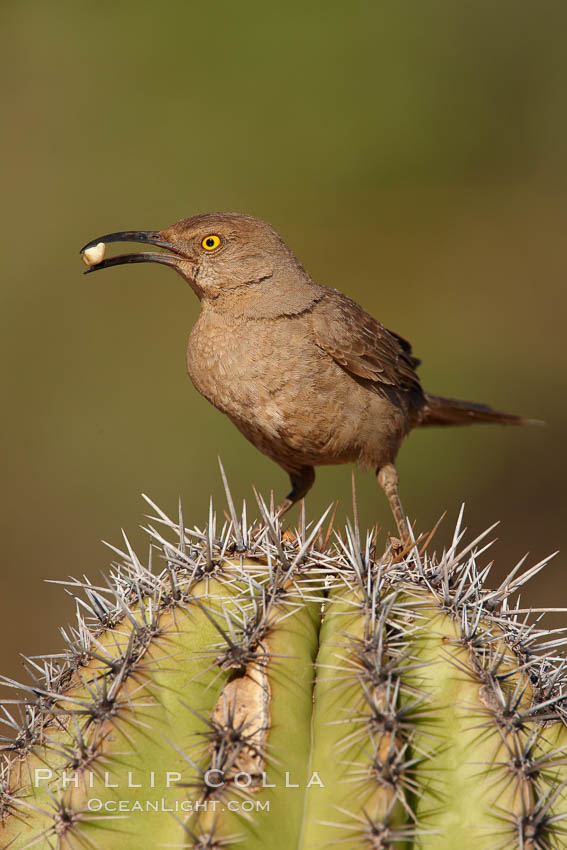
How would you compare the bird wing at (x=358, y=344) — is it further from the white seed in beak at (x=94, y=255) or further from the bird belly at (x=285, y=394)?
the white seed in beak at (x=94, y=255)

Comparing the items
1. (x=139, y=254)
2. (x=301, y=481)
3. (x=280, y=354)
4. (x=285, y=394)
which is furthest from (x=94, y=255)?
(x=301, y=481)

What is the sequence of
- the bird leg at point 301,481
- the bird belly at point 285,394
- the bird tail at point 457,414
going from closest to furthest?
1. the bird belly at point 285,394
2. the bird leg at point 301,481
3. the bird tail at point 457,414

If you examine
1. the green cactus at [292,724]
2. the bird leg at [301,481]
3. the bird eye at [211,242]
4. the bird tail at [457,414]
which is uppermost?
the bird eye at [211,242]

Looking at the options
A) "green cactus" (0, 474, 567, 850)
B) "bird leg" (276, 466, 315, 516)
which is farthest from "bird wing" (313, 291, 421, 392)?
"green cactus" (0, 474, 567, 850)

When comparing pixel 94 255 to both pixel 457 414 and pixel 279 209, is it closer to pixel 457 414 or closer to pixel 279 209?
pixel 457 414

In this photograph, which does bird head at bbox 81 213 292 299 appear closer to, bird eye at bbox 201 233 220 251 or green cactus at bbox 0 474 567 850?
bird eye at bbox 201 233 220 251

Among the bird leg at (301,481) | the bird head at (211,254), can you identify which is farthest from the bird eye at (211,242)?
the bird leg at (301,481)
